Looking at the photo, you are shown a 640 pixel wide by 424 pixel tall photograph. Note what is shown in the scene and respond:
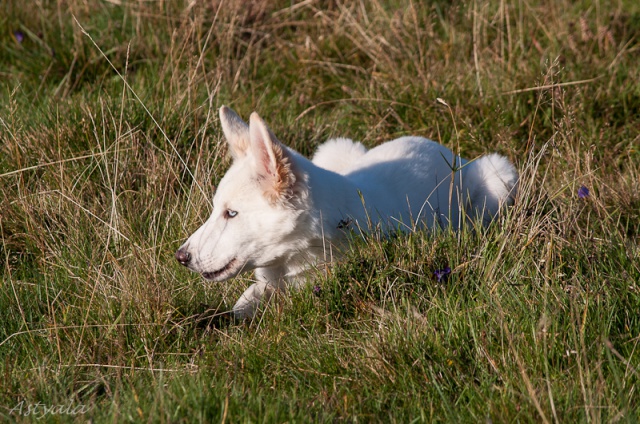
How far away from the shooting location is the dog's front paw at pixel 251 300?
372cm

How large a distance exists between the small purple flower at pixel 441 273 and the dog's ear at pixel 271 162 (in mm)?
767

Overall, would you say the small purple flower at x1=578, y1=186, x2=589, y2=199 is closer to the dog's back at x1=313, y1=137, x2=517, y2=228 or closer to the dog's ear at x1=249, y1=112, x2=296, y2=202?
the dog's back at x1=313, y1=137, x2=517, y2=228

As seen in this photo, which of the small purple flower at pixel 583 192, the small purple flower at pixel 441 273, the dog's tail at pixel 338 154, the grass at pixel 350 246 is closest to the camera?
the grass at pixel 350 246

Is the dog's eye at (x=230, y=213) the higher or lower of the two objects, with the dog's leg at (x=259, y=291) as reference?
higher

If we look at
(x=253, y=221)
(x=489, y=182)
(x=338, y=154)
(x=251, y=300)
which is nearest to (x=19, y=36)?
(x=338, y=154)

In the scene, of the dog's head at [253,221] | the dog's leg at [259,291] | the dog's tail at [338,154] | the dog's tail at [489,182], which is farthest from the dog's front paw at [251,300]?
the dog's tail at [489,182]

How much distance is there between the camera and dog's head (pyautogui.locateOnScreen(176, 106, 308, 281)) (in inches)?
146

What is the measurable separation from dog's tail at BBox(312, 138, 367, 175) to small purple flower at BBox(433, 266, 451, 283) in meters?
1.57

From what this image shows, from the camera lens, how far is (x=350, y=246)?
3.62 m

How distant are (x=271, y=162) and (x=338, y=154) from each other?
1.54 meters

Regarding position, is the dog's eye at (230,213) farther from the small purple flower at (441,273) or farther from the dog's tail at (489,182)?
the dog's tail at (489,182)

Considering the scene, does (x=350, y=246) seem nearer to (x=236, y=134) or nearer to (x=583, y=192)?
(x=236, y=134)

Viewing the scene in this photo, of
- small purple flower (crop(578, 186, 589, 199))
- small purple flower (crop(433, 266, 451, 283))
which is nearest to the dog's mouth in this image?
small purple flower (crop(433, 266, 451, 283))

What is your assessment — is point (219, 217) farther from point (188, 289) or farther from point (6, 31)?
point (6, 31)
